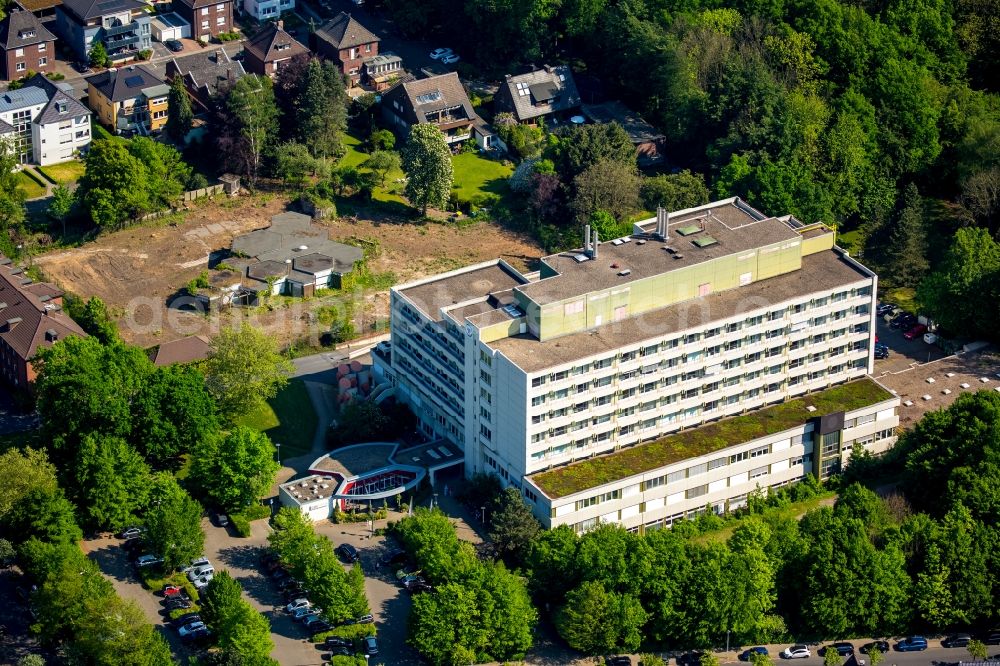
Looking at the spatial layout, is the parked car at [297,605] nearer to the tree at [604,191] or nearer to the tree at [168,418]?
the tree at [168,418]

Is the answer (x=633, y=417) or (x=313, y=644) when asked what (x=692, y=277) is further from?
(x=313, y=644)

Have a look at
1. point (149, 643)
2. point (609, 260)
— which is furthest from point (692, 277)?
point (149, 643)

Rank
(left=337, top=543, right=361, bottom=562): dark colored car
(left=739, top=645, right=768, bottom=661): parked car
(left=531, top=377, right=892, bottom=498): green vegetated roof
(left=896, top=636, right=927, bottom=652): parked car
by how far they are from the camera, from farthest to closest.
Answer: (left=531, top=377, right=892, bottom=498): green vegetated roof
(left=337, top=543, right=361, bottom=562): dark colored car
(left=896, top=636, right=927, bottom=652): parked car
(left=739, top=645, right=768, bottom=661): parked car

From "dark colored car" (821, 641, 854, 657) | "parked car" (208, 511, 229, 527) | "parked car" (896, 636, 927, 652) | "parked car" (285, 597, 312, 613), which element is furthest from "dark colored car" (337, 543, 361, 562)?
"parked car" (896, 636, 927, 652)

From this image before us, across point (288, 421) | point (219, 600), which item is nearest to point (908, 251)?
point (288, 421)

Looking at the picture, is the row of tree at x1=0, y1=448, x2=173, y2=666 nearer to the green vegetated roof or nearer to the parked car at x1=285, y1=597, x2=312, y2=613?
the parked car at x1=285, y1=597, x2=312, y2=613

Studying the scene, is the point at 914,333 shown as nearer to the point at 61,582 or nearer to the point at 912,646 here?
the point at 912,646

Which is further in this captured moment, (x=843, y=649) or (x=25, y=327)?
(x=25, y=327)
